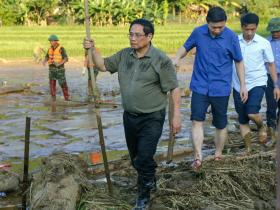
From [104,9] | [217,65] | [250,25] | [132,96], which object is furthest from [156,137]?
[104,9]

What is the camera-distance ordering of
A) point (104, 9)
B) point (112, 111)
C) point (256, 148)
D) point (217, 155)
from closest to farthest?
point (217, 155) → point (256, 148) → point (112, 111) → point (104, 9)

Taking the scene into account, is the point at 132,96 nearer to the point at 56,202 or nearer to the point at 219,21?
the point at 56,202

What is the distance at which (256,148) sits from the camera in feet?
23.6

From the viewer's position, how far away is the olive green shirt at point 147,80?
4.90 meters

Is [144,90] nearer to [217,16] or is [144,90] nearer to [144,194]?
[144,194]

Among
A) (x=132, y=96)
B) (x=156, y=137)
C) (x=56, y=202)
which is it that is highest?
(x=132, y=96)

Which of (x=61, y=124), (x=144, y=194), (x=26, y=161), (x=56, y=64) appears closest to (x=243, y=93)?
(x=144, y=194)

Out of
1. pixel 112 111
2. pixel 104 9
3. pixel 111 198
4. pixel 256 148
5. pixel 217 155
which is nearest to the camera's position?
pixel 111 198

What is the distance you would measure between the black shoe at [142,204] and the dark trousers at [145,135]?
0.19m

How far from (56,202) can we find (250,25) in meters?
3.36

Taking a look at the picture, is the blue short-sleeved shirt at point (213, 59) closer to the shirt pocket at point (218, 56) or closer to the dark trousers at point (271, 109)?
the shirt pocket at point (218, 56)

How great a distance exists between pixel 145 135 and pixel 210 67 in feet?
4.86

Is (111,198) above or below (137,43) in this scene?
below

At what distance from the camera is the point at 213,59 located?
6.08m
